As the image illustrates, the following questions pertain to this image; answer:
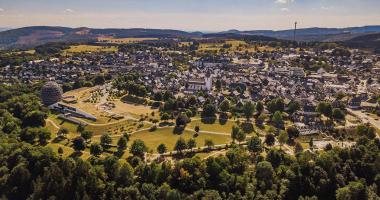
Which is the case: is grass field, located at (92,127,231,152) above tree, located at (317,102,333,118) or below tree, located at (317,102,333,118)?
below

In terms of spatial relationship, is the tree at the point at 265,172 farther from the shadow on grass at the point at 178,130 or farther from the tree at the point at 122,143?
the tree at the point at 122,143

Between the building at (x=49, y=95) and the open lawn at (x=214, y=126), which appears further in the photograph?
the building at (x=49, y=95)

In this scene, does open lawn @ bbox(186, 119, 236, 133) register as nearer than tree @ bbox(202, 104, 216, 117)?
Yes

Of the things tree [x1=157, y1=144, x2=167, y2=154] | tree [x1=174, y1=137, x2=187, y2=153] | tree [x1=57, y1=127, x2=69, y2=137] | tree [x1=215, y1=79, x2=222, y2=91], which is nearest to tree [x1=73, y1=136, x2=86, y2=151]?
tree [x1=57, y1=127, x2=69, y2=137]

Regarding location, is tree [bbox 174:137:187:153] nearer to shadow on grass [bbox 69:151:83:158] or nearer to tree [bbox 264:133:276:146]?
tree [bbox 264:133:276:146]

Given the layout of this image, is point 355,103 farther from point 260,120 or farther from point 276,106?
point 260,120

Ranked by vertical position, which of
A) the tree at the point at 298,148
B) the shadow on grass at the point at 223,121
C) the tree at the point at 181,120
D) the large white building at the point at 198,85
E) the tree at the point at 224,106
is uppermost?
the large white building at the point at 198,85

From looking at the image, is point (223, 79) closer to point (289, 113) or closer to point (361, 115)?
point (289, 113)

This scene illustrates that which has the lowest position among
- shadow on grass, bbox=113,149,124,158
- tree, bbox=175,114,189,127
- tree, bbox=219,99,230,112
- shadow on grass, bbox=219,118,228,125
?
shadow on grass, bbox=113,149,124,158

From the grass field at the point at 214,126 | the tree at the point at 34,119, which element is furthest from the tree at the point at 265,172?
the tree at the point at 34,119
